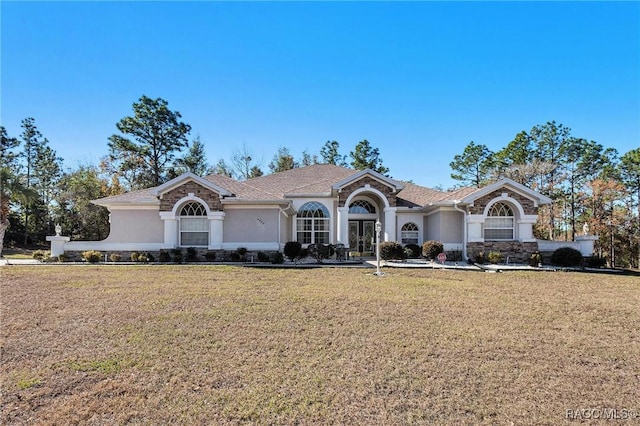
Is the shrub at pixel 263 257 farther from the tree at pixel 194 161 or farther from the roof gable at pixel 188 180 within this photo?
the tree at pixel 194 161

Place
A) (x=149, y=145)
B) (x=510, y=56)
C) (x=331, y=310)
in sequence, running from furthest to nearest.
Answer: (x=149, y=145)
(x=510, y=56)
(x=331, y=310)

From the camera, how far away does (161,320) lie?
7.32m

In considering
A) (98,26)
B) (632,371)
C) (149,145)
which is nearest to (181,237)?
(98,26)

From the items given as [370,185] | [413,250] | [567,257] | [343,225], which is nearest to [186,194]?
[343,225]

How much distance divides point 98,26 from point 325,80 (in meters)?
11.2

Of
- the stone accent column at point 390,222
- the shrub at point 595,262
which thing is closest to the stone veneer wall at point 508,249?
the shrub at point 595,262

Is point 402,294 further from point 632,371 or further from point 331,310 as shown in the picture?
point 632,371

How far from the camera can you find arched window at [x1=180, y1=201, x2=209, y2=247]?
1945cm

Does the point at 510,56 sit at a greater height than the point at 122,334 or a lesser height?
greater

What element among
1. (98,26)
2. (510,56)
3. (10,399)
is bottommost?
(10,399)

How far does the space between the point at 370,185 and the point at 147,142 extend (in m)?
27.3

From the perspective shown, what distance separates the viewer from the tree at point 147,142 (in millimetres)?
35594

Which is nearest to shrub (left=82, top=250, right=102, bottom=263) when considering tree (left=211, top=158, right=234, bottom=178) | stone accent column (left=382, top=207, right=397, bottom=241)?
stone accent column (left=382, top=207, right=397, bottom=241)

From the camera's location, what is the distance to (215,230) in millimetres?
19031
